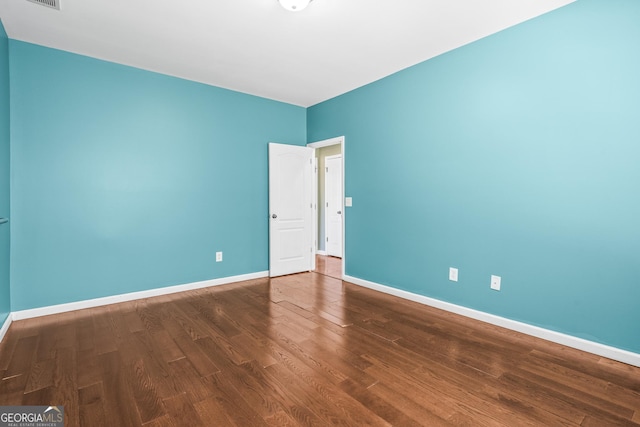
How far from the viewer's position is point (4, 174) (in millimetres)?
2848

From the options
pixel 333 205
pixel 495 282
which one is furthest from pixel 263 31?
pixel 333 205

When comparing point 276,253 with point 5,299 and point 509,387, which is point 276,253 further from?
point 509,387

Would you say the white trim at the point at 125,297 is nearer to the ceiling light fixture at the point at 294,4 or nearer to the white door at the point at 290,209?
the white door at the point at 290,209

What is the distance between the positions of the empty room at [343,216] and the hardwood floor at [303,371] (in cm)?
2

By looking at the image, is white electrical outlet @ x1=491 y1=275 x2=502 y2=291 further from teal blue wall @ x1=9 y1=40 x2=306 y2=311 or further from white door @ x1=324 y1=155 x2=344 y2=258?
white door @ x1=324 y1=155 x2=344 y2=258

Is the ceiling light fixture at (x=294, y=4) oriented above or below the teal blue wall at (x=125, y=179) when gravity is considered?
above

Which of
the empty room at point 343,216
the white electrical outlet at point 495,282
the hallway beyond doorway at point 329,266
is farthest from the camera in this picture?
the hallway beyond doorway at point 329,266

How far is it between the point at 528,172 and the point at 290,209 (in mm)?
3271

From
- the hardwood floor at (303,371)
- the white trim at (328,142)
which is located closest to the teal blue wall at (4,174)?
the hardwood floor at (303,371)

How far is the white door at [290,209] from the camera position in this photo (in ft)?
15.8

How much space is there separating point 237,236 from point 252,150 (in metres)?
1.34

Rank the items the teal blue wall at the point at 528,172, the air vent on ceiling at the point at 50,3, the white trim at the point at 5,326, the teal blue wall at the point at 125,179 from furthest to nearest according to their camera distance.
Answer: the teal blue wall at the point at 125,179 → the white trim at the point at 5,326 → the air vent on ceiling at the point at 50,3 → the teal blue wall at the point at 528,172

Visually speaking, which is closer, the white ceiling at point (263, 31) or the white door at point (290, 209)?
the white ceiling at point (263, 31)

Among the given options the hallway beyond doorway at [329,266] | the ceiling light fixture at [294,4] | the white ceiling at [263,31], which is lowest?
the hallway beyond doorway at [329,266]
